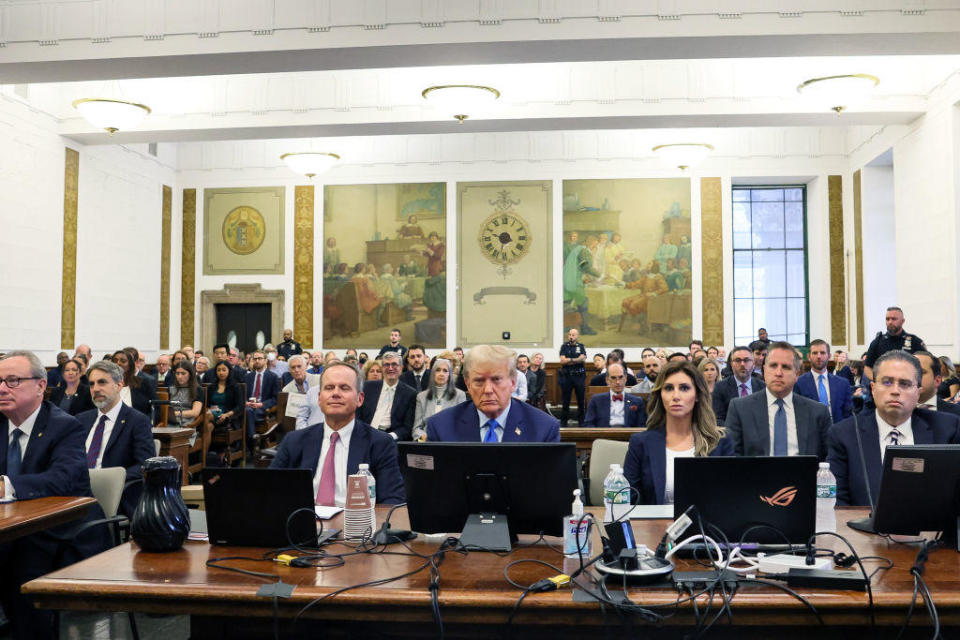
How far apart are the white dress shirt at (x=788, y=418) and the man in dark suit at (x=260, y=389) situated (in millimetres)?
7046

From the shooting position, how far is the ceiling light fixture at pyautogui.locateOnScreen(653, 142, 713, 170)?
1434 centimetres

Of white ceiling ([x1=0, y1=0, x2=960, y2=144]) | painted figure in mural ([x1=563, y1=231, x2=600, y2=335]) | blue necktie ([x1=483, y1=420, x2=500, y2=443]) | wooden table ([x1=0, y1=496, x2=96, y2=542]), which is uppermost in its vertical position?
white ceiling ([x1=0, y1=0, x2=960, y2=144])

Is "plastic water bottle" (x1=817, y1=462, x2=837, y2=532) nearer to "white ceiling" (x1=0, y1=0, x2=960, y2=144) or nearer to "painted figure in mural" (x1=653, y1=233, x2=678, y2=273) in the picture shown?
"white ceiling" (x1=0, y1=0, x2=960, y2=144)

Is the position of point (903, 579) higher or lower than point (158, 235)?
lower

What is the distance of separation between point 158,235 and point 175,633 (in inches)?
554

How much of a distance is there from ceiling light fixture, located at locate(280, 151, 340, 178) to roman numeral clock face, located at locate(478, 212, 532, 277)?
12.1 feet

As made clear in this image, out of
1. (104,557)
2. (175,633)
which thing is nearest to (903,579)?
(104,557)

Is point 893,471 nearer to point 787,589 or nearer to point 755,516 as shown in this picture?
point 755,516

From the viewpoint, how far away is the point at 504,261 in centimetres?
1691

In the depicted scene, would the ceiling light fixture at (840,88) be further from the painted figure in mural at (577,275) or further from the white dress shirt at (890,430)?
the white dress shirt at (890,430)

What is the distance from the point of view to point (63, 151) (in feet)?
44.3

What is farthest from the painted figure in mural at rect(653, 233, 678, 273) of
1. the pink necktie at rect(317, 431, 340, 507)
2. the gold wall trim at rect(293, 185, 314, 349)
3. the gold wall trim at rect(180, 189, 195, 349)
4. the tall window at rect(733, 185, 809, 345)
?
the pink necktie at rect(317, 431, 340, 507)

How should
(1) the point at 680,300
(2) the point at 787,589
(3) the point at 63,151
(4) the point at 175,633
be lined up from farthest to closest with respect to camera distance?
(1) the point at 680,300
(3) the point at 63,151
(4) the point at 175,633
(2) the point at 787,589

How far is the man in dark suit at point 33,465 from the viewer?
138 inches
